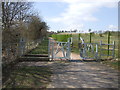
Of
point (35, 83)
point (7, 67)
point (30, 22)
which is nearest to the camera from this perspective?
point (35, 83)

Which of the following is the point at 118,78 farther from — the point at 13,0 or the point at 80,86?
the point at 13,0

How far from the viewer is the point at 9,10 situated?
1833 centimetres

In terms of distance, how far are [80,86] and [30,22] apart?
2135cm

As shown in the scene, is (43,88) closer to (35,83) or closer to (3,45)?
(35,83)

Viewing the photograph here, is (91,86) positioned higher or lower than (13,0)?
lower

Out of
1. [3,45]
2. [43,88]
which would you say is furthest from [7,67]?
[43,88]

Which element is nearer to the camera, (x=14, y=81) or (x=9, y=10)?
(x=14, y=81)

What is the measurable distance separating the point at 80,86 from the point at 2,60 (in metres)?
4.19

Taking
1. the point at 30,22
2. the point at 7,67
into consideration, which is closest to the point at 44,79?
the point at 7,67

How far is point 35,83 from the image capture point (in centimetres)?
534

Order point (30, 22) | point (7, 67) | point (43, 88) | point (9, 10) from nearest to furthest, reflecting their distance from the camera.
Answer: point (43, 88)
point (7, 67)
point (9, 10)
point (30, 22)

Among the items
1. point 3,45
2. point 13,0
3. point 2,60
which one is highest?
point 13,0

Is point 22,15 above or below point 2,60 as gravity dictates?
above

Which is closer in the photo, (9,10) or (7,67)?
(7,67)
